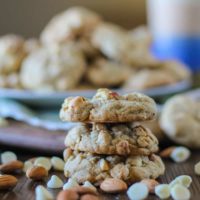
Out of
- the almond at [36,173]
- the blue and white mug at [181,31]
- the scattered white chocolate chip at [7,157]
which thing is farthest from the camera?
the blue and white mug at [181,31]

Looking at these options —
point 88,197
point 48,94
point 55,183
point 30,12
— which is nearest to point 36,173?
point 55,183

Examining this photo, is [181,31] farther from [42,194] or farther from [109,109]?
[42,194]

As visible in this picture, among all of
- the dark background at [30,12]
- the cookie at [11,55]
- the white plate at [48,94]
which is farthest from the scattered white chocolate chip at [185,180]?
the dark background at [30,12]

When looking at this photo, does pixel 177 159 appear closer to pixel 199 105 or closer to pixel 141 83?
pixel 199 105

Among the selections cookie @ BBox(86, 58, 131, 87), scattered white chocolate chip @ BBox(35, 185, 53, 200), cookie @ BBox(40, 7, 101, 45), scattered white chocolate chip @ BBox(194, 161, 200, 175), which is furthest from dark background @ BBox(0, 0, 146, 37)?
scattered white chocolate chip @ BBox(35, 185, 53, 200)

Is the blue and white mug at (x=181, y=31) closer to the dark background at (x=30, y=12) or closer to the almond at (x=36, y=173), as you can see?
the almond at (x=36, y=173)

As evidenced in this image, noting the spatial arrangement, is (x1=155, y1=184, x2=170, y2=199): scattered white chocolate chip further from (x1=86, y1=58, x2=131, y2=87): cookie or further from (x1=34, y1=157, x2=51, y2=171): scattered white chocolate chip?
(x1=86, y1=58, x2=131, y2=87): cookie
